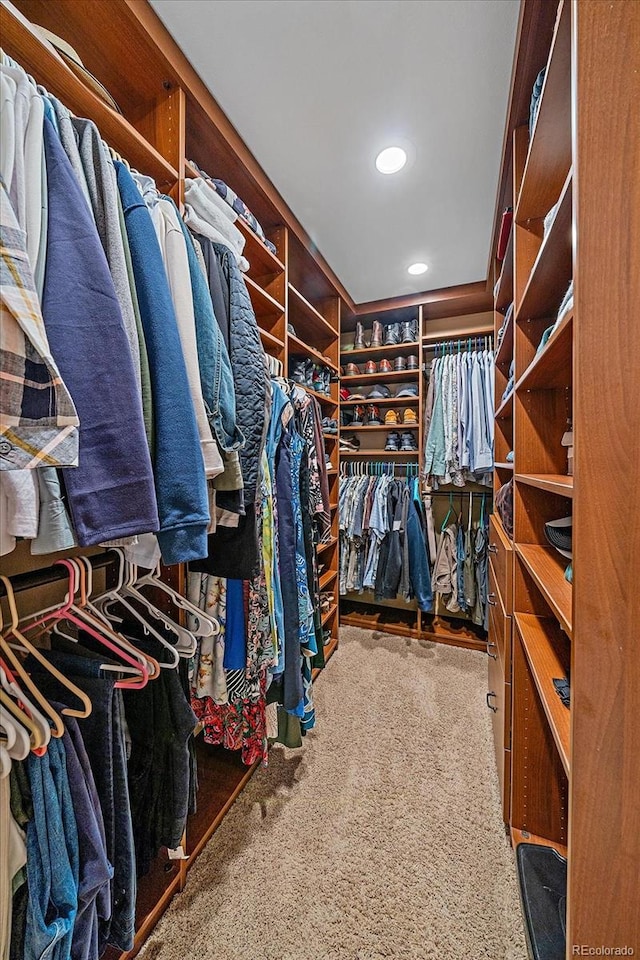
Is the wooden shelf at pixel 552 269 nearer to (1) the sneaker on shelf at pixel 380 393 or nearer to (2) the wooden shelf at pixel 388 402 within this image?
(2) the wooden shelf at pixel 388 402

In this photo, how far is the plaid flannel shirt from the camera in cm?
42

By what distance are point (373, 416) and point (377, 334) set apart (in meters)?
0.64

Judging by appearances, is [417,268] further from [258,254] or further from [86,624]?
[86,624]

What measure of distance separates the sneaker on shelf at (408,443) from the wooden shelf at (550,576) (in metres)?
1.60

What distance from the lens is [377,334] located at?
112 inches

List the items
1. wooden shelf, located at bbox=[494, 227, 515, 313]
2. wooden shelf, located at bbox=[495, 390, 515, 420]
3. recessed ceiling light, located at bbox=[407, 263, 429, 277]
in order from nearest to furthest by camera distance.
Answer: wooden shelf, located at bbox=[494, 227, 515, 313], wooden shelf, located at bbox=[495, 390, 515, 420], recessed ceiling light, located at bbox=[407, 263, 429, 277]

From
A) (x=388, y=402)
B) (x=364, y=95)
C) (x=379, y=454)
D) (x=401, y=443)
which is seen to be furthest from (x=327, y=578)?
(x=364, y=95)

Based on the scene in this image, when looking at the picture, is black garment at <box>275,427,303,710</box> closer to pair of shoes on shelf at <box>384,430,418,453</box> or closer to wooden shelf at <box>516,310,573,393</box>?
wooden shelf at <box>516,310,573,393</box>

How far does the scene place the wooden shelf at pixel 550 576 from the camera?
67 centimetres

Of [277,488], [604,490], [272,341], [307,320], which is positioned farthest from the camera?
[307,320]

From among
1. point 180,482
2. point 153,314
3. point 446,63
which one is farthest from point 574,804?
point 446,63

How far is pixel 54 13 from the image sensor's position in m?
0.90

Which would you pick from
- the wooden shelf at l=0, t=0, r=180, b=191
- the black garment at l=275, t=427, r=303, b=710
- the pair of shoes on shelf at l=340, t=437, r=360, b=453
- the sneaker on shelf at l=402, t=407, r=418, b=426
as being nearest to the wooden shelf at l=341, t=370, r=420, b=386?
the sneaker on shelf at l=402, t=407, r=418, b=426

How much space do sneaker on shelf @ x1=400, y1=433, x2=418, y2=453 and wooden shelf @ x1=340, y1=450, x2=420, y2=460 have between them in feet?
0.09
